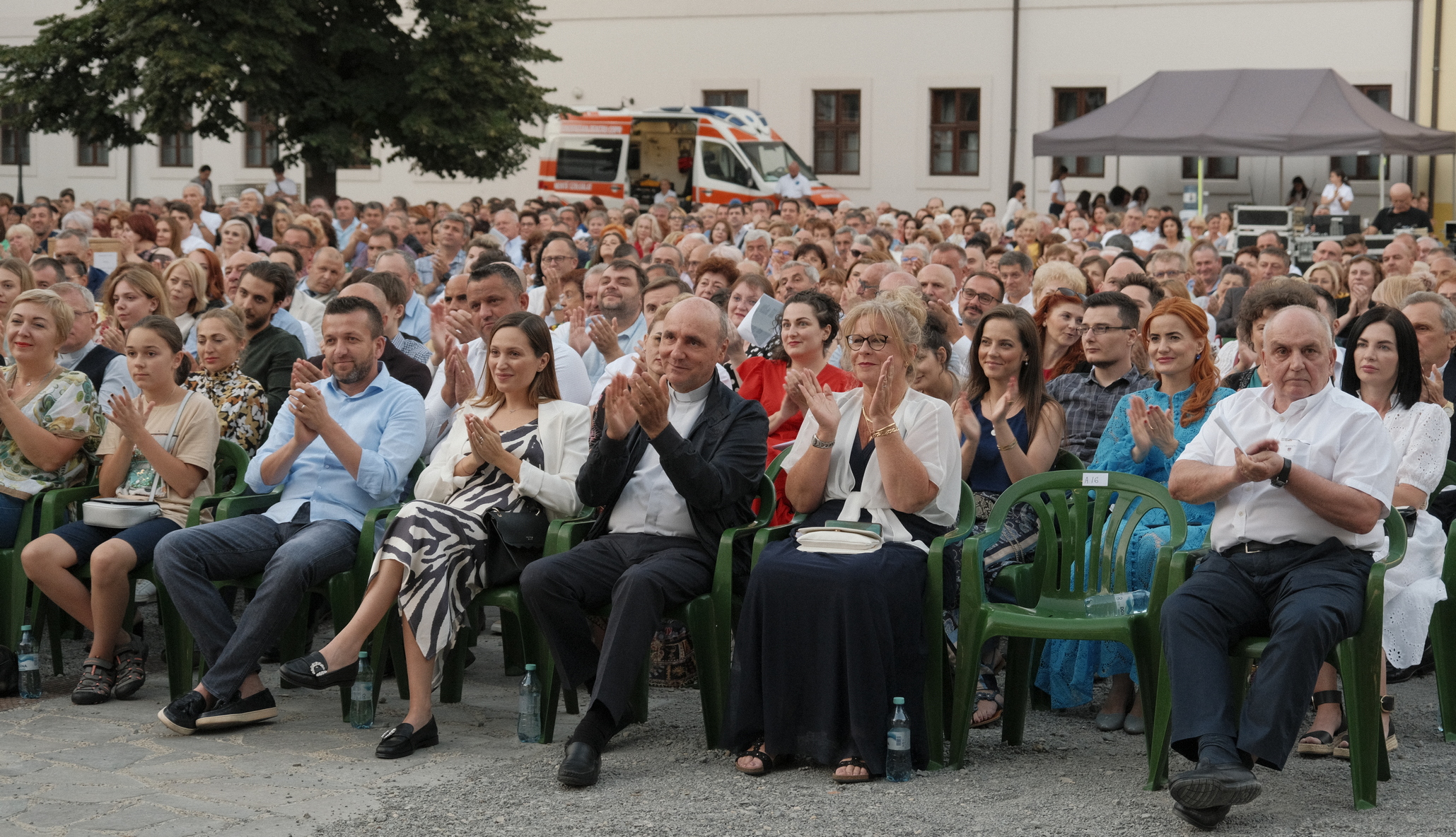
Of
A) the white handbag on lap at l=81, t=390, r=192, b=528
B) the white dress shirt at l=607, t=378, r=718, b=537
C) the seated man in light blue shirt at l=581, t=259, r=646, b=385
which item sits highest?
the seated man in light blue shirt at l=581, t=259, r=646, b=385

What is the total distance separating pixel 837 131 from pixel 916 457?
2614 cm

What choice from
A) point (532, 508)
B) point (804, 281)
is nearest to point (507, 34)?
point (804, 281)

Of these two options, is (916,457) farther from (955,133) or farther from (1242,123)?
(955,133)

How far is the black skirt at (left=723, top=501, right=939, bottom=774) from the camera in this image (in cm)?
468

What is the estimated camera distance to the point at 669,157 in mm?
25844

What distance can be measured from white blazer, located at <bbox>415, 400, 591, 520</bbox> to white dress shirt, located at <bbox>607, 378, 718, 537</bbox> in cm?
20

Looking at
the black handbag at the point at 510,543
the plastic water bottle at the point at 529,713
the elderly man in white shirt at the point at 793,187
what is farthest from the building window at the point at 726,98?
the plastic water bottle at the point at 529,713

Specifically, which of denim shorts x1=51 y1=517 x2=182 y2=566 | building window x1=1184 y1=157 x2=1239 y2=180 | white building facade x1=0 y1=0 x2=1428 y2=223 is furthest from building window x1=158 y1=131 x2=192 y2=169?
denim shorts x1=51 y1=517 x2=182 y2=566

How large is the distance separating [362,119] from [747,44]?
27.3 feet

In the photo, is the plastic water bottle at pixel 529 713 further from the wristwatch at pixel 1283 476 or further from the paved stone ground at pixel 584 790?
the wristwatch at pixel 1283 476

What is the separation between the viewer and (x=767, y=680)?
4.79 meters

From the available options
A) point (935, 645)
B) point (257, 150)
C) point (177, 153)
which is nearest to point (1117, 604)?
point (935, 645)

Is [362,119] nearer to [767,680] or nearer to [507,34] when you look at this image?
[507,34]

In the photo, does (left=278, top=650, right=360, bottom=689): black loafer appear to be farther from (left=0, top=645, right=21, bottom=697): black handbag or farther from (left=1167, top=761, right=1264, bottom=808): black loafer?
(left=1167, top=761, right=1264, bottom=808): black loafer
